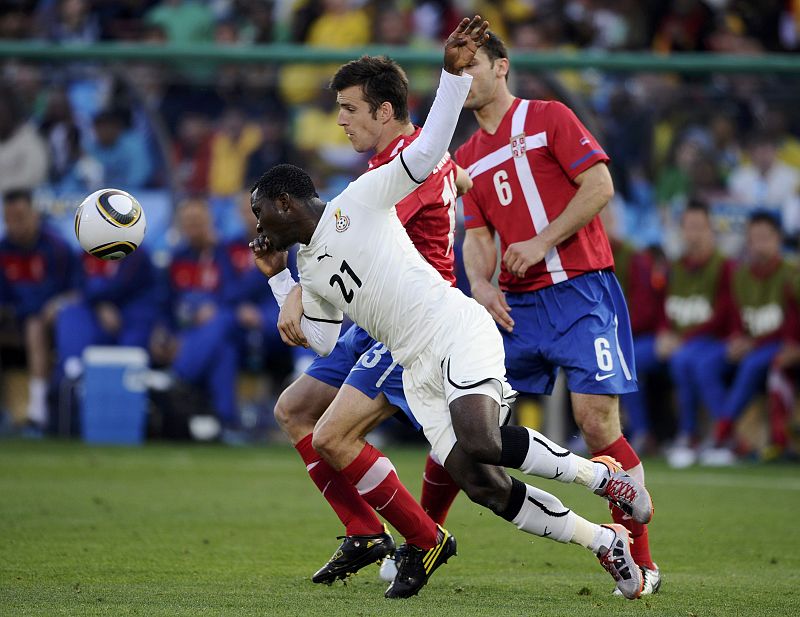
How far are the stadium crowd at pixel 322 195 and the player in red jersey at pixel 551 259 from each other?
6.11m

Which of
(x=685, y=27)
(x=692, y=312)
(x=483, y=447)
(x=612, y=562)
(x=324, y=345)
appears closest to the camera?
(x=483, y=447)

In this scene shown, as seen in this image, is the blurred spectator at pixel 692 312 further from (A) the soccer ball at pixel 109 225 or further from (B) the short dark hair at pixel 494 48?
(A) the soccer ball at pixel 109 225

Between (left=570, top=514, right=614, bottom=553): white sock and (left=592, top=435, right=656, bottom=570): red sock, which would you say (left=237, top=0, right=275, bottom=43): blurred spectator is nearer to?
(left=592, top=435, right=656, bottom=570): red sock

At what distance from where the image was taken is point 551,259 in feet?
20.4

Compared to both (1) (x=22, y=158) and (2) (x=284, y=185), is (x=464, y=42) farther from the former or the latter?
(1) (x=22, y=158)

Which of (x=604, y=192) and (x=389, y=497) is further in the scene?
(x=604, y=192)

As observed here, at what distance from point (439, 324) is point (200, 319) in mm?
8165

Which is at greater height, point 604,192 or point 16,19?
point 16,19

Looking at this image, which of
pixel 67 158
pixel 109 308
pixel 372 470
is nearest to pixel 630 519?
pixel 372 470

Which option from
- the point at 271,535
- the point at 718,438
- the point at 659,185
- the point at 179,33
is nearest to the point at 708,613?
the point at 271,535

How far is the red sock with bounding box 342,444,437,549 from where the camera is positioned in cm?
582

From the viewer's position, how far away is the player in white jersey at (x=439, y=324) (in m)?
5.19

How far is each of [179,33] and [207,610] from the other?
12145 millimetres

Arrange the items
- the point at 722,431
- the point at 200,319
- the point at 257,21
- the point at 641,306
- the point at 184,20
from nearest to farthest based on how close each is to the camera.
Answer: the point at 722,431 → the point at 641,306 → the point at 200,319 → the point at 257,21 → the point at 184,20
